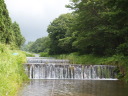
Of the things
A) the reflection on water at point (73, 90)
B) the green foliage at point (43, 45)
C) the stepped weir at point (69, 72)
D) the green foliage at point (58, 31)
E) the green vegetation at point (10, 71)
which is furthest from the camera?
the green foliage at point (43, 45)

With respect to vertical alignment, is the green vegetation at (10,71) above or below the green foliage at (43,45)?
below

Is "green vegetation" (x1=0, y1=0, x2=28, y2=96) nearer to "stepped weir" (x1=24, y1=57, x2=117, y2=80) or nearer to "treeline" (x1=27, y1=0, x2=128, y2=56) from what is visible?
"stepped weir" (x1=24, y1=57, x2=117, y2=80)

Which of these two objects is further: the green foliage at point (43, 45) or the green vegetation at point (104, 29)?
the green foliage at point (43, 45)

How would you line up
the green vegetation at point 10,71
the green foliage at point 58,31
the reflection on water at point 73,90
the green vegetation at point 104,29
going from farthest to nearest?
the green foliage at point 58,31 → the green vegetation at point 104,29 → the reflection on water at point 73,90 → the green vegetation at point 10,71

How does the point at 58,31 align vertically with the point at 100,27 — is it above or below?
above

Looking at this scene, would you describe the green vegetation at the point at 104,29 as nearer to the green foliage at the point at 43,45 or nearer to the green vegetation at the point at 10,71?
the green vegetation at the point at 10,71

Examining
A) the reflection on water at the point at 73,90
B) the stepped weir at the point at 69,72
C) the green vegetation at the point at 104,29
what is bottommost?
the reflection on water at the point at 73,90

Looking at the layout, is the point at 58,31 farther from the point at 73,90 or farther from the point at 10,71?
the point at 10,71

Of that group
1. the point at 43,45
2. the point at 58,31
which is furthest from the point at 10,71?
the point at 43,45

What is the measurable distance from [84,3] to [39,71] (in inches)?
284

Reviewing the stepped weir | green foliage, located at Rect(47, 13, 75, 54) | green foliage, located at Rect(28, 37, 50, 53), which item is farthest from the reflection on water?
green foliage, located at Rect(28, 37, 50, 53)

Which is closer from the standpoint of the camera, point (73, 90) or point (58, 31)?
point (73, 90)

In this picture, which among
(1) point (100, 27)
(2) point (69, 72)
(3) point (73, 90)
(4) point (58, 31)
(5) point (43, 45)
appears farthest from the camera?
(5) point (43, 45)

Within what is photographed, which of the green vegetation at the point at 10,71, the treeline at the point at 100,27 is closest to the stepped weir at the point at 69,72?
the green vegetation at the point at 10,71
